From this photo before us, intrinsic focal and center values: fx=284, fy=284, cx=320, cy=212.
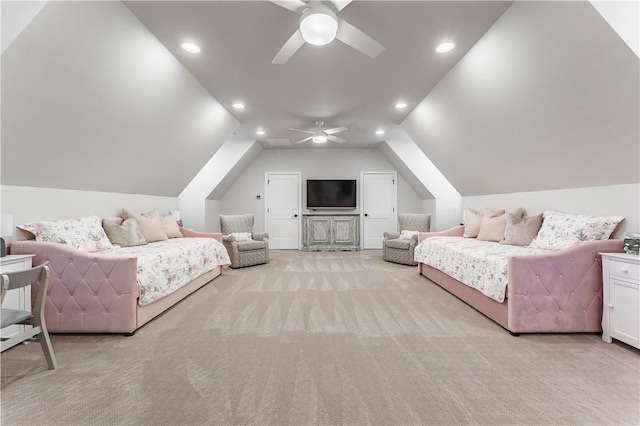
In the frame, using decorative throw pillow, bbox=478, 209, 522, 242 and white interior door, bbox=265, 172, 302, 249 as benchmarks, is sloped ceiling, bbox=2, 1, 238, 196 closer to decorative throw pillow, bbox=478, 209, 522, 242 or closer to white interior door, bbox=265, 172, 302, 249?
white interior door, bbox=265, 172, 302, 249

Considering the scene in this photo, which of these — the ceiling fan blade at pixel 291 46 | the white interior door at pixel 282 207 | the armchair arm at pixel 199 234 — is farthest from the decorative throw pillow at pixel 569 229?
the white interior door at pixel 282 207

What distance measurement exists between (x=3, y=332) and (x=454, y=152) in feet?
17.9

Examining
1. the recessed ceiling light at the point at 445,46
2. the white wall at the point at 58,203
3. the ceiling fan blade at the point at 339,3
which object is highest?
the recessed ceiling light at the point at 445,46

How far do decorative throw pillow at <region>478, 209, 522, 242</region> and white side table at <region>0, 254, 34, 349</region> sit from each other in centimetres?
501

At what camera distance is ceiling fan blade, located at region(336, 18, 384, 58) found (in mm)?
2011

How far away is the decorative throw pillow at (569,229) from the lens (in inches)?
105

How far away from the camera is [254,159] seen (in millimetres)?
7133

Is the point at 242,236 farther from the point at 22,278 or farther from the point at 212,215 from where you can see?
the point at 22,278

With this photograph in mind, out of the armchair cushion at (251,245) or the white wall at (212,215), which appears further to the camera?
the white wall at (212,215)

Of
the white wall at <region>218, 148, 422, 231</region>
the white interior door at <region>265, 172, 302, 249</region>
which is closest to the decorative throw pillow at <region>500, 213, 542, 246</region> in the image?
the white wall at <region>218, 148, 422, 231</region>

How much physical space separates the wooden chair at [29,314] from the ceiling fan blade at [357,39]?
8.11ft

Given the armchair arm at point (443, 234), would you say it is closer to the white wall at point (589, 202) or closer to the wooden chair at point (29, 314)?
the white wall at point (589, 202)

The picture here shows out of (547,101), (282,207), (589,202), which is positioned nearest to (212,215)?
(282,207)

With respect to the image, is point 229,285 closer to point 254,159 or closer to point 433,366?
point 433,366
